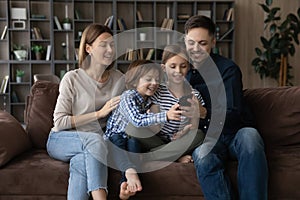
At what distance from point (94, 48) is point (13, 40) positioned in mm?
4070

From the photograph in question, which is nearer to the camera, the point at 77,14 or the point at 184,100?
the point at 184,100

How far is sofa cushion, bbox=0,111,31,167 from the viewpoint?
78.4 inches

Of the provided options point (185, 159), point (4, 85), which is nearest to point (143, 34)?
point (4, 85)

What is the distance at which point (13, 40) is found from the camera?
582cm

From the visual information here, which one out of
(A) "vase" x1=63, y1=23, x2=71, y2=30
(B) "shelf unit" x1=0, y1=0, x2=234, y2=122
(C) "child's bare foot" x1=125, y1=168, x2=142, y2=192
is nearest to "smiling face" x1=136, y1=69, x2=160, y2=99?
(C) "child's bare foot" x1=125, y1=168, x2=142, y2=192

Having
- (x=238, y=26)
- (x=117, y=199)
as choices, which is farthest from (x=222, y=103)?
(x=238, y=26)

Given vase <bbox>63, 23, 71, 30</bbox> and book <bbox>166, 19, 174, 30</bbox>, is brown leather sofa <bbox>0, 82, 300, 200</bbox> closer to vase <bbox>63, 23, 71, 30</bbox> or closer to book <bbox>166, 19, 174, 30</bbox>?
vase <bbox>63, 23, 71, 30</bbox>

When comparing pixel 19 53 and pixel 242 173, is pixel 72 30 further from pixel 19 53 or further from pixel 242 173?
pixel 242 173

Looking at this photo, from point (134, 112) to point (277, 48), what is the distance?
13.0 ft

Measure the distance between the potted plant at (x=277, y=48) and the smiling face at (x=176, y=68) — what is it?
370 centimetres

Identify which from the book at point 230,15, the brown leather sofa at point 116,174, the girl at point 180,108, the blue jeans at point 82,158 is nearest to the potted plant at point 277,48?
the book at point 230,15

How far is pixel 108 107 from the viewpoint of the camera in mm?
2086

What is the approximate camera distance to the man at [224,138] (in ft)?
5.87

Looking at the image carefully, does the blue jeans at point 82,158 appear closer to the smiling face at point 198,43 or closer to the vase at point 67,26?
the smiling face at point 198,43
